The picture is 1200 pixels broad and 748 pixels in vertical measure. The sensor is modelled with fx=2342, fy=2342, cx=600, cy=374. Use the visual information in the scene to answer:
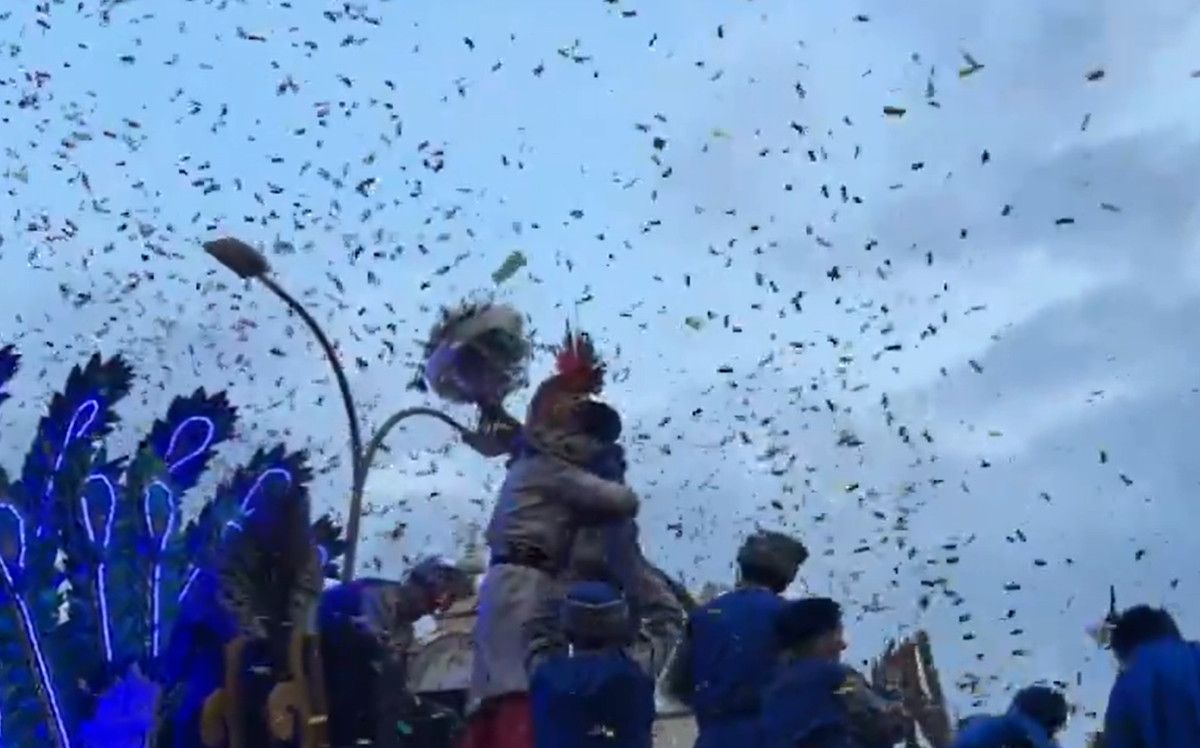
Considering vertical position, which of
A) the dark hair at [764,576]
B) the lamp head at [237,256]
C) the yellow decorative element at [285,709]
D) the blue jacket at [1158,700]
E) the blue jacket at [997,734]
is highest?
the lamp head at [237,256]

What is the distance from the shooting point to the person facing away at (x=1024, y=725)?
7.89m

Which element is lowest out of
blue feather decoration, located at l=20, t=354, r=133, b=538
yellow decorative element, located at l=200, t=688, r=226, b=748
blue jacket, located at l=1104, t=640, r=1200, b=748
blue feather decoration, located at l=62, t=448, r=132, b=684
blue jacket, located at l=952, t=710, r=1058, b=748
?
blue jacket, located at l=952, t=710, r=1058, b=748

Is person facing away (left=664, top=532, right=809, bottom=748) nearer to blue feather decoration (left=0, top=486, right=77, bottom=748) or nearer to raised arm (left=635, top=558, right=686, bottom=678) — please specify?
raised arm (left=635, top=558, right=686, bottom=678)

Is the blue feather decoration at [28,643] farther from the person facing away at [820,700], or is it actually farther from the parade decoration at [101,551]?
the person facing away at [820,700]

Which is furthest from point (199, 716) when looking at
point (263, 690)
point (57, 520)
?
point (57, 520)

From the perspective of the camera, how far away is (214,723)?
8883 mm

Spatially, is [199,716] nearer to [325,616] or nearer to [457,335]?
[325,616]

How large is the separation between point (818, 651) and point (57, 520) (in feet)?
28.9

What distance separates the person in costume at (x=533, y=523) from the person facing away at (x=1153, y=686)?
1.87 m

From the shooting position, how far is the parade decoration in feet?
42.8

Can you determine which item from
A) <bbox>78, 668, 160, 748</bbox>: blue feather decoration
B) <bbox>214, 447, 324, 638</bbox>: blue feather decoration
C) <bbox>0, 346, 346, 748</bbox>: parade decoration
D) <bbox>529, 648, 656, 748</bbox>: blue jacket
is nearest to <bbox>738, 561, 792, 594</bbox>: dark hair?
<bbox>529, 648, 656, 748</bbox>: blue jacket

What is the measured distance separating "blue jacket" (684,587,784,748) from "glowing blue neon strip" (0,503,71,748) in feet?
17.0

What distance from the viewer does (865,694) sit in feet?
26.8

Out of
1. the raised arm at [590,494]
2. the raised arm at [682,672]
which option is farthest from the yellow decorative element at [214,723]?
the raised arm at [682,672]
